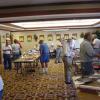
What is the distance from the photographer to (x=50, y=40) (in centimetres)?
2177

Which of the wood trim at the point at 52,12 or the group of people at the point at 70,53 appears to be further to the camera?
the wood trim at the point at 52,12

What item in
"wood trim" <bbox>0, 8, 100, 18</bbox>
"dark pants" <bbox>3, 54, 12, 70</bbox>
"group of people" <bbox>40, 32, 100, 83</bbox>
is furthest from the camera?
"dark pants" <bbox>3, 54, 12, 70</bbox>

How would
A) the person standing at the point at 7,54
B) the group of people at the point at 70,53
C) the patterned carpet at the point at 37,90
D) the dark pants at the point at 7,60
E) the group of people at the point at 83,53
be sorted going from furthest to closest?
the dark pants at the point at 7,60, the person standing at the point at 7,54, the patterned carpet at the point at 37,90, the group of people at the point at 70,53, the group of people at the point at 83,53

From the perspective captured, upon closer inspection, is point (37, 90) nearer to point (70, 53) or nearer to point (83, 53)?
point (70, 53)

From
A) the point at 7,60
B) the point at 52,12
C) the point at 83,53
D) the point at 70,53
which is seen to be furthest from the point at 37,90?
the point at 7,60

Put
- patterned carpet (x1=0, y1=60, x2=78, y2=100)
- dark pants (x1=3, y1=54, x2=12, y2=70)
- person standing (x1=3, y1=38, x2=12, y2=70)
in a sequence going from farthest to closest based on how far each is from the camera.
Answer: dark pants (x1=3, y1=54, x2=12, y2=70) → person standing (x1=3, y1=38, x2=12, y2=70) → patterned carpet (x1=0, y1=60, x2=78, y2=100)

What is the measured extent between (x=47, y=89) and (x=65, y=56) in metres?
1.27

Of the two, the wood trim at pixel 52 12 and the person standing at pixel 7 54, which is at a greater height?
the wood trim at pixel 52 12

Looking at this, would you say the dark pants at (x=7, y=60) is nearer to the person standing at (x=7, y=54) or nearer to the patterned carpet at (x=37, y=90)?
the person standing at (x=7, y=54)

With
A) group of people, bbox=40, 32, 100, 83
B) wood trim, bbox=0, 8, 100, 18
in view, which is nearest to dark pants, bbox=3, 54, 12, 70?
group of people, bbox=40, 32, 100, 83

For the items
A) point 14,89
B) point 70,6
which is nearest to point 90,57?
point 70,6

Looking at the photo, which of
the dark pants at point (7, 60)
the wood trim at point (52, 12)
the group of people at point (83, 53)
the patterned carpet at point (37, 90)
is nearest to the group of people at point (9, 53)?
the dark pants at point (7, 60)

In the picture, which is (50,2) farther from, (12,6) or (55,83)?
(55,83)

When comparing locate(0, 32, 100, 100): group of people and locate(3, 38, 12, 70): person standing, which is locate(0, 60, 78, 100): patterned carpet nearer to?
locate(0, 32, 100, 100): group of people
